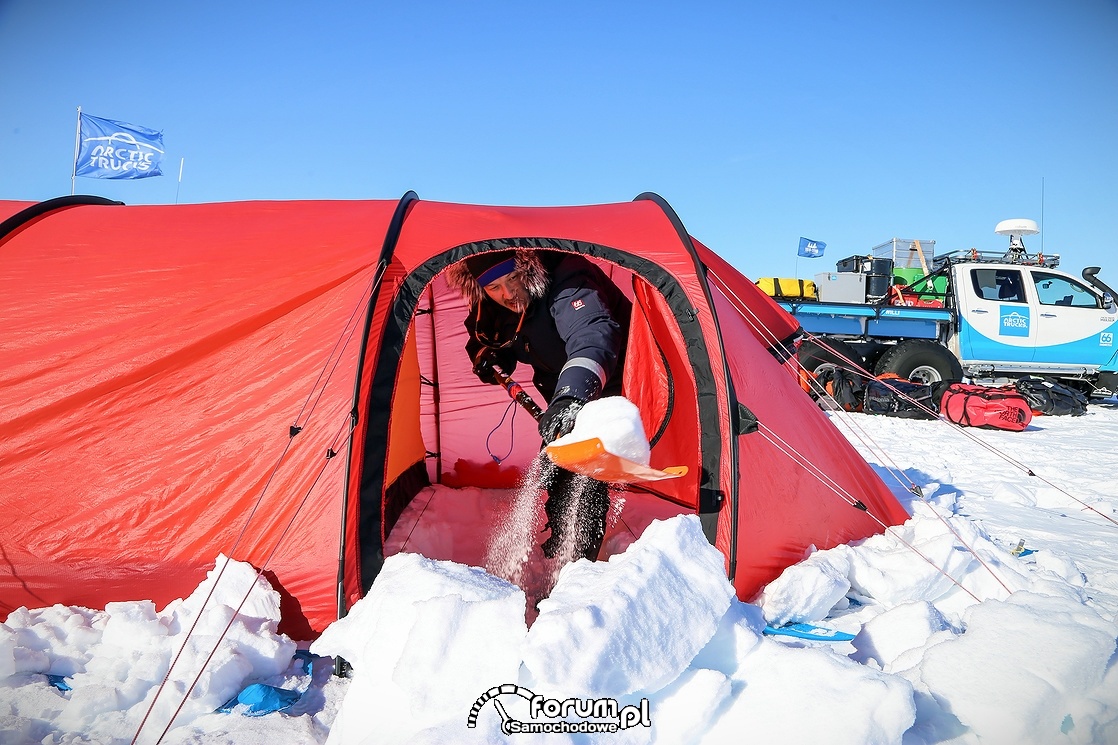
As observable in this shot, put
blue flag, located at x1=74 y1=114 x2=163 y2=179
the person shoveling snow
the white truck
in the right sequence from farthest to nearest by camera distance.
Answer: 1. blue flag, located at x1=74 y1=114 x2=163 y2=179
2. the white truck
3. the person shoveling snow

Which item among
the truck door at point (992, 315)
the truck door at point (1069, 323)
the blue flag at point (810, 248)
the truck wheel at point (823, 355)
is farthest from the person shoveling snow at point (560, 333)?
the blue flag at point (810, 248)

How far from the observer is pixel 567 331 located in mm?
2727

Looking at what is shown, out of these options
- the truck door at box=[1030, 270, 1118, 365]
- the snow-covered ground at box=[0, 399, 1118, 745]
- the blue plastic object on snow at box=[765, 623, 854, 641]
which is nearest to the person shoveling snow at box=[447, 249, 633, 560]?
the snow-covered ground at box=[0, 399, 1118, 745]

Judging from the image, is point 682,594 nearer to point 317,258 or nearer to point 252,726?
point 252,726

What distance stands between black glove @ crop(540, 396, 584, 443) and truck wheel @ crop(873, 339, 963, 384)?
23.2ft

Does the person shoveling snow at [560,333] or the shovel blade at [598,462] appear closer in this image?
the shovel blade at [598,462]

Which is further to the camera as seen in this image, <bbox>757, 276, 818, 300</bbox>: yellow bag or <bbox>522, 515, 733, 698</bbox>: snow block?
<bbox>757, 276, 818, 300</bbox>: yellow bag

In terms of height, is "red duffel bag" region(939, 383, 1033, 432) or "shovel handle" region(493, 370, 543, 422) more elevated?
"shovel handle" region(493, 370, 543, 422)

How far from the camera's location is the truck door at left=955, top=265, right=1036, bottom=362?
8547 millimetres

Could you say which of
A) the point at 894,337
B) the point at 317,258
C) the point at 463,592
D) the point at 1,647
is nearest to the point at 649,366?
the point at 317,258

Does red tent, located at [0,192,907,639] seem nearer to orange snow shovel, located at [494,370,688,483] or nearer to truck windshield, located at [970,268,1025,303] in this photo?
orange snow shovel, located at [494,370,688,483]

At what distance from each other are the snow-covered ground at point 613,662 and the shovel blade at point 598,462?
0.23 metres

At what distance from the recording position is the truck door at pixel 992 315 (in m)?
8.55

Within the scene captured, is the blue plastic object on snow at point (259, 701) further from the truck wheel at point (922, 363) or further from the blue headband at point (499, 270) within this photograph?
the truck wheel at point (922, 363)
